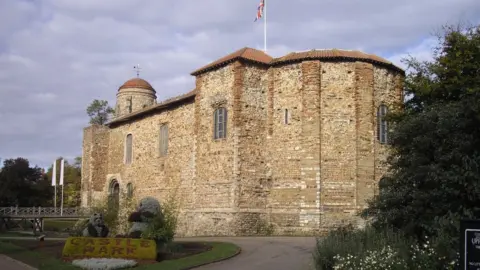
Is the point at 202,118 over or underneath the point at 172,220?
over

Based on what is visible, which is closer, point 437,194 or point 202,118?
point 437,194

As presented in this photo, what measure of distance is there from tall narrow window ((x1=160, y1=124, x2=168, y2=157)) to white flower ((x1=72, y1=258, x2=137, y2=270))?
2302 cm

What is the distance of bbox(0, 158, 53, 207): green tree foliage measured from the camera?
2140 inches

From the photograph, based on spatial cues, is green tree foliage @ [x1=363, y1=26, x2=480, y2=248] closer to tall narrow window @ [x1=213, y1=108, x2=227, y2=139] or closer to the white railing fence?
tall narrow window @ [x1=213, y1=108, x2=227, y2=139]

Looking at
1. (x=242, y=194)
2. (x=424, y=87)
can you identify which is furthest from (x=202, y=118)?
(x=424, y=87)

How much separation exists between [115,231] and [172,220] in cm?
466

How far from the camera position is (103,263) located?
1616 centimetres

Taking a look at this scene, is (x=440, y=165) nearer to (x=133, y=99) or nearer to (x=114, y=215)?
(x=114, y=215)

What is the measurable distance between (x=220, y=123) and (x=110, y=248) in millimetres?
15499

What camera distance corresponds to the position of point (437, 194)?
42.9ft

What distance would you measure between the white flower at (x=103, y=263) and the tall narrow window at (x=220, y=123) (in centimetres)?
1582

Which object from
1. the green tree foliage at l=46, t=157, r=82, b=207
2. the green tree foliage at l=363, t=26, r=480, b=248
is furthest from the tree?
the green tree foliage at l=363, t=26, r=480, b=248

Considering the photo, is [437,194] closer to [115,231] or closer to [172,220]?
[172,220]

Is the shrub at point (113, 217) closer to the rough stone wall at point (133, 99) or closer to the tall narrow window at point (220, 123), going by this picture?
the tall narrow window at point (220, 123)
